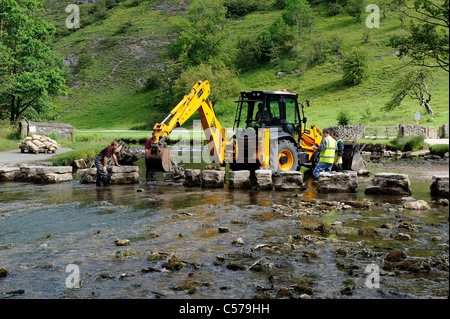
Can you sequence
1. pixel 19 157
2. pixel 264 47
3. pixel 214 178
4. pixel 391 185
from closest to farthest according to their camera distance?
pixel 391 185 < pixel 214 178 < pixel 19 157 < pixel 264 47

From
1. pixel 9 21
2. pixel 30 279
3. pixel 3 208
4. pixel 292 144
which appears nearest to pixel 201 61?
pixel 9 21

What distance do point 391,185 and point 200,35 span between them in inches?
2194

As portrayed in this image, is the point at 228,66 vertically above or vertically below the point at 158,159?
above

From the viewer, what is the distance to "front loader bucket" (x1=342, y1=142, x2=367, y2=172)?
16.9 metres

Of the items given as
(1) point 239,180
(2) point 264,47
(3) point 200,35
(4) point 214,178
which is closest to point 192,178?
(4) point 214,178

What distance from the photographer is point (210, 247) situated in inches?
301

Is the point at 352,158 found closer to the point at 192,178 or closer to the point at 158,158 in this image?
the point at 192,178

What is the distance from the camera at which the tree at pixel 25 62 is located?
107ft

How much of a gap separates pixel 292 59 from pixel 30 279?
7084 cm

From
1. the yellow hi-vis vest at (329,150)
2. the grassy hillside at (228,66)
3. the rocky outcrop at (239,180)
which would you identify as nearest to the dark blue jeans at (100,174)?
the rocky outcrop at (239,180)

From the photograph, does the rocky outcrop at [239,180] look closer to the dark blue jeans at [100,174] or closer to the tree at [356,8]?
the dark blue jeans at [100,174]

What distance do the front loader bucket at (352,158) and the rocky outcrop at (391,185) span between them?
12.2ft

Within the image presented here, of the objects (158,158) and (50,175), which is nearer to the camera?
(158,158)
